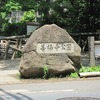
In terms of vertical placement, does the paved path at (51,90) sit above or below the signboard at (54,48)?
below

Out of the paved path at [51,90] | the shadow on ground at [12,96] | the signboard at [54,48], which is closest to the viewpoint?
the shadow on ground at [12,96]

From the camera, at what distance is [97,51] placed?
1458 centimetres

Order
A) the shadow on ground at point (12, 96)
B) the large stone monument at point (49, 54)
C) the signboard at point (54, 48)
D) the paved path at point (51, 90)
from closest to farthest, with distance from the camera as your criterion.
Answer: the shadow on ground at point (12, 96), the paved path at point (51, 90), the large stone monument at point (49, 54), the signboard at point (54, 48)

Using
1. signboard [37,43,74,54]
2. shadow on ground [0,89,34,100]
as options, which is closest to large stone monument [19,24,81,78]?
signboard [37,43,74,54]

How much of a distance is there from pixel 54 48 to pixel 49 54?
28 cm

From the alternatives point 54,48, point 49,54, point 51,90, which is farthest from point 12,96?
point 54,48

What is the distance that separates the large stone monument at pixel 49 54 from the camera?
13039 mm

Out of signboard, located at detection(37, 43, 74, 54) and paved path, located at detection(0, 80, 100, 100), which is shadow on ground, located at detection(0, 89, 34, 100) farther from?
Result: signboard, located at detection(37, 43, 74, 54)

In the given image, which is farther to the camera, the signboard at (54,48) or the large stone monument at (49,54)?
the signboard at (54,48)

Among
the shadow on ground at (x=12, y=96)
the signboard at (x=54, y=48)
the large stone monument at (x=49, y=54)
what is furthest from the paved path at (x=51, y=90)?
the signboard at (x=54, y=48)

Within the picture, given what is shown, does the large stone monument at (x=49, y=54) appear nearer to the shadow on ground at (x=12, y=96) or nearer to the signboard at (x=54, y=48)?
the signboard at (x=54, y=48)

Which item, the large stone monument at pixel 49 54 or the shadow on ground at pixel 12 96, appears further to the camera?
the large stone monument at pixel 49 54

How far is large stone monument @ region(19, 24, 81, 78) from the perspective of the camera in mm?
13039

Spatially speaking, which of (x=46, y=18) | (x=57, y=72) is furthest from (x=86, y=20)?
(x=57, y=72)
